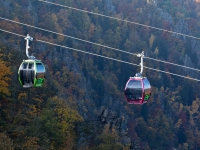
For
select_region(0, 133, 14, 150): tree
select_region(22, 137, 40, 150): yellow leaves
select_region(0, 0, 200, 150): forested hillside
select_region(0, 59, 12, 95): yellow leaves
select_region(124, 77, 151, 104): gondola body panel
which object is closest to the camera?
select_region(124, 77, 151, 104): gondola body panel

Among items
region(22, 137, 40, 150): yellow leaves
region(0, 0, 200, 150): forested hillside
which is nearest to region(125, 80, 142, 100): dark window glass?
region(0, 0, 200, 150): forested hillside

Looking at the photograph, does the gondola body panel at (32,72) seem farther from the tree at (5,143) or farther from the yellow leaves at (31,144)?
the yellow leaves at (31,144)

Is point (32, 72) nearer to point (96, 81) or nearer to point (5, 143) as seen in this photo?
point (5, 143)

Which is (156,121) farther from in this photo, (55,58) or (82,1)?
(82,1)

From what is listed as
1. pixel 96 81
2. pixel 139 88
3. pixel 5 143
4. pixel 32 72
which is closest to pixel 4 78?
pixel 5 143

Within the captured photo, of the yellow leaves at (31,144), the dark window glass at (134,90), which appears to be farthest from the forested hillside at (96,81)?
the dark window glass at (134,90)

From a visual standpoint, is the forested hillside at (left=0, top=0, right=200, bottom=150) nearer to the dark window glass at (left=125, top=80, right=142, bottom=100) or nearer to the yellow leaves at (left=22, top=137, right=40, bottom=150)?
the yellow leaves at (left=22, top=137, right=40, bottom=150)
